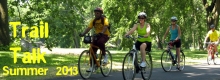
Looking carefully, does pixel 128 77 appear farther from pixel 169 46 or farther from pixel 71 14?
pixel 71 14

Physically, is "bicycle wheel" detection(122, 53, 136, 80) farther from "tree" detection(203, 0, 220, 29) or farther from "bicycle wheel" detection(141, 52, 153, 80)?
"tree" detection(203, 0, 220, 29)

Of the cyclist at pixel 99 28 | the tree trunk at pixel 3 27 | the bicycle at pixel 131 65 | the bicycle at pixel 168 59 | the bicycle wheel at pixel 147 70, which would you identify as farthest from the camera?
the tree trunk at pixel 3 27

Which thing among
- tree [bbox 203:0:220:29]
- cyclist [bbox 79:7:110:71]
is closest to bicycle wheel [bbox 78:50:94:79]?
cyclist [bbox 79:7:110:71]

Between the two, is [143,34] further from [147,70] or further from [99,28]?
[99,28]

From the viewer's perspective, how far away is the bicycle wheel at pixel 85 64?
9.27 meters

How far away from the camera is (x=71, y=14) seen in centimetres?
2600

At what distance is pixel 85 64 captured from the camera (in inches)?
374

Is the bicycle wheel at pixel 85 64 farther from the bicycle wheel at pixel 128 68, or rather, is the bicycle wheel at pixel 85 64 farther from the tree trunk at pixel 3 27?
the tree trunk at pixel 3 27

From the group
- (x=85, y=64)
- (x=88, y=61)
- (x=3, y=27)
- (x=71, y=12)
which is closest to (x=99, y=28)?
(x=88, y=61)

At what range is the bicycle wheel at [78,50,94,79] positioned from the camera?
30.4 ft


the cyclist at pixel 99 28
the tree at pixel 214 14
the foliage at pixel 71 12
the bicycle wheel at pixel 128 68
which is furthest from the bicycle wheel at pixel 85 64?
the tree at pixel 214 14

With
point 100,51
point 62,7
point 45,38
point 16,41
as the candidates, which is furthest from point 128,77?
point 62,7

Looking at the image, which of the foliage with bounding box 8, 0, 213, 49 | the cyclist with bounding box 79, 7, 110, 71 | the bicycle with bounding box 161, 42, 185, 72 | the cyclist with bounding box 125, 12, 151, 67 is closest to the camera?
the cyclist with bounding box 125, 12, 151, 67

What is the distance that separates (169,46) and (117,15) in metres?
17.3
